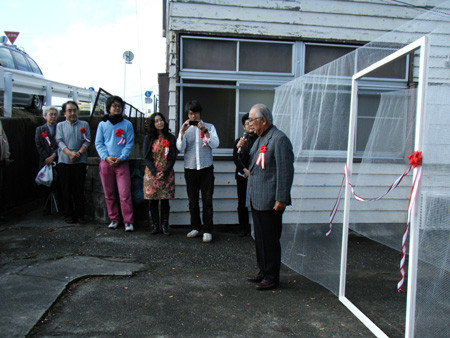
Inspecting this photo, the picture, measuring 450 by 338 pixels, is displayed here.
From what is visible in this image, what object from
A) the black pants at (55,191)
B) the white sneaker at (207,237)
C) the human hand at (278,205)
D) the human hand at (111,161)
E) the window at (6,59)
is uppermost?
the window at (6,59)

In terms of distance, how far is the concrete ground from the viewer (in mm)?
3180

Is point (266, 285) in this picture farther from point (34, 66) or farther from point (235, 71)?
point (34, 66)

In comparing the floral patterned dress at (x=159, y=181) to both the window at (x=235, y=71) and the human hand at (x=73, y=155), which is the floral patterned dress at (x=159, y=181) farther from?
the human hand at (x=73, y=155)

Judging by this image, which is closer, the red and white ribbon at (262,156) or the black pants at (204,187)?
the red and white ribbon at (262,156)

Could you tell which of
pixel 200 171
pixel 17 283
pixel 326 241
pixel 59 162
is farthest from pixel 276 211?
pixel 59 162

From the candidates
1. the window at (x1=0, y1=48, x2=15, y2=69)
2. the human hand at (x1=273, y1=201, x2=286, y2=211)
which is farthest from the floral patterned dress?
the window at (x1=0, y1=48, x2=15, y2=69)

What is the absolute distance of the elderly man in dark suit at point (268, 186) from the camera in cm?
381

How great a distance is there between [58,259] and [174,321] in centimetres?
207

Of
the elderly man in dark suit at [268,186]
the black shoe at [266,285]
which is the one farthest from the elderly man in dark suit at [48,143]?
the black shoe at [266,285]

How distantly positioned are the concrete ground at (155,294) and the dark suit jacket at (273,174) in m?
0.92

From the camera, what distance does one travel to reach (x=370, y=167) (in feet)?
12.9

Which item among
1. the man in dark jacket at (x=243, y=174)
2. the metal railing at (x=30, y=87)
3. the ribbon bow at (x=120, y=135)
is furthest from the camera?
the metal railing at (x=30, y=87)

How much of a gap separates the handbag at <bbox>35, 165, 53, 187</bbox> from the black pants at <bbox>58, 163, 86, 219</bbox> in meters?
0.35

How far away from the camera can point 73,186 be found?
6406 mm
